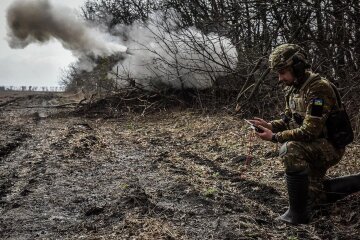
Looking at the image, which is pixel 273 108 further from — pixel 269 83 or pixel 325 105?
pixel 325 105

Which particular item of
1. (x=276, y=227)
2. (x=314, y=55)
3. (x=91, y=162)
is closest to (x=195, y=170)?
(x=91, y=162)

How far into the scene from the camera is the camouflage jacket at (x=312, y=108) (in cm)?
414

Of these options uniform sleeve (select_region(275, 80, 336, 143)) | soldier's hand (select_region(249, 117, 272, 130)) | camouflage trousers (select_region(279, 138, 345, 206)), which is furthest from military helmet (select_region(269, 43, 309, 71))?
camouflage trousers (select_region(279, 138, 345, 206))

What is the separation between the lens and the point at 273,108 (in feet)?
35.4

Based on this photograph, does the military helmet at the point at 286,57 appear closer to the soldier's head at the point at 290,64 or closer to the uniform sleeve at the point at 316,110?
the soldier's head at the point at 290,64

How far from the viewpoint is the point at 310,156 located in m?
4.25

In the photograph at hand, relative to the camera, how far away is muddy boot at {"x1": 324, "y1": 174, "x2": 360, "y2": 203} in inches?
178

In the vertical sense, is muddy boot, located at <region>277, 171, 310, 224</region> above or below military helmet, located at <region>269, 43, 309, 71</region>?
below

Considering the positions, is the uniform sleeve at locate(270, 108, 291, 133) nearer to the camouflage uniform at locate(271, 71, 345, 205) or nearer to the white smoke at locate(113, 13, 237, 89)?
the camouflage uniform at locate(271, 71, 345, 205)

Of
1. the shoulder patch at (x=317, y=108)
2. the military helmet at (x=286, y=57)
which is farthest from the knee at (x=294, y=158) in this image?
the military helmet at (x=286, y=57)

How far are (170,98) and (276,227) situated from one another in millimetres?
10788

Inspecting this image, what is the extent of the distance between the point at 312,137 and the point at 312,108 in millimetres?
271

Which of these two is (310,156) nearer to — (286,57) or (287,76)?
(287,76)

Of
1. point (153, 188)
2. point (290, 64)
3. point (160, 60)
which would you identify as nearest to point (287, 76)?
point (290, 64)
